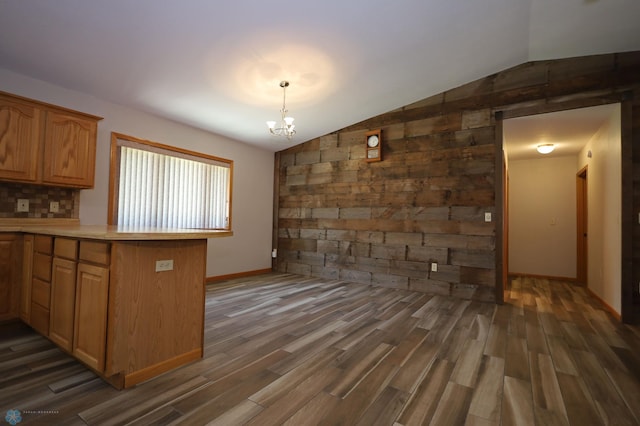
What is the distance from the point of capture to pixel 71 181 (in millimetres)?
3117

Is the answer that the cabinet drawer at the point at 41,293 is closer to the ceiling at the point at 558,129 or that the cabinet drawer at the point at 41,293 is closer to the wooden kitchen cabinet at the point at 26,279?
the wooden kitchen cabinet at the point at 26,279

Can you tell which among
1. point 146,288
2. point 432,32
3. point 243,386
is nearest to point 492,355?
point 243,386

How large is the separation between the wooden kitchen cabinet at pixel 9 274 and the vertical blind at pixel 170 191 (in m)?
1.12

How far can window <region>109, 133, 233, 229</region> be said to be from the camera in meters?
3.84

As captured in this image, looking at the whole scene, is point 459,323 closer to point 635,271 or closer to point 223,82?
point 635,271

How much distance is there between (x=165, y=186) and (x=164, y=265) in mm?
2763

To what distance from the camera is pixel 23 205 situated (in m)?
3.10

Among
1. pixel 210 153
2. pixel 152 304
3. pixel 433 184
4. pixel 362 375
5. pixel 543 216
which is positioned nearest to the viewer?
pixel 152 304

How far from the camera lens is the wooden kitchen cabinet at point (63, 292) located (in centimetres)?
201

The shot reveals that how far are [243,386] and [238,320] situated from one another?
1257mm

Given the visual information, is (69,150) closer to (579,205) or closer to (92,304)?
(92,304)

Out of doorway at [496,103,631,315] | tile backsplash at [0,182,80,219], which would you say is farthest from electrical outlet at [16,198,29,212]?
doorway at [496,103,631,315]

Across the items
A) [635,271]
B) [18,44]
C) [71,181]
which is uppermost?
[18,44]

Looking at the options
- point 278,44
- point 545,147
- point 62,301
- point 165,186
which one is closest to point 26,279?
point 62,301
